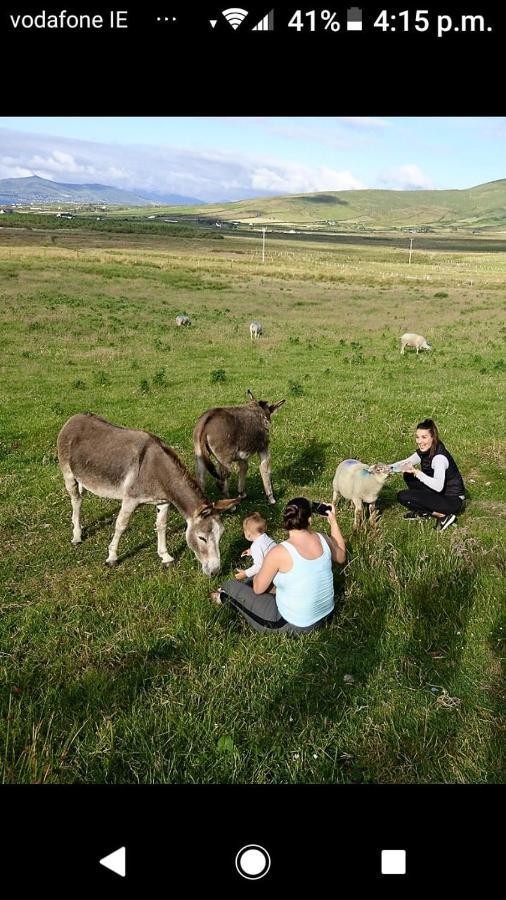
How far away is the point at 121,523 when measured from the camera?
28.8 ft

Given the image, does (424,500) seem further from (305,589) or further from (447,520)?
(305,589)

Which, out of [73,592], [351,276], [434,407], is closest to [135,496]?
[73,592]

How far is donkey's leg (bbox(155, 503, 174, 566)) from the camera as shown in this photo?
884 centimetres

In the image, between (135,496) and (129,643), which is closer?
(129,643)

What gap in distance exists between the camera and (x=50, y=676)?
19.4ft

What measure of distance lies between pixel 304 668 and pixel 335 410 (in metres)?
12.4

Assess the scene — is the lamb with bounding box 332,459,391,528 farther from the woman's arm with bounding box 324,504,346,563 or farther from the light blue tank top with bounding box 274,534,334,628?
the light blue tank top with bounding box 274,534,334,628

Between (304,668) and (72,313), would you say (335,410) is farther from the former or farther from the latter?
(72,313)

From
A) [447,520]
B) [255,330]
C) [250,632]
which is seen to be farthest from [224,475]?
[255,330]
